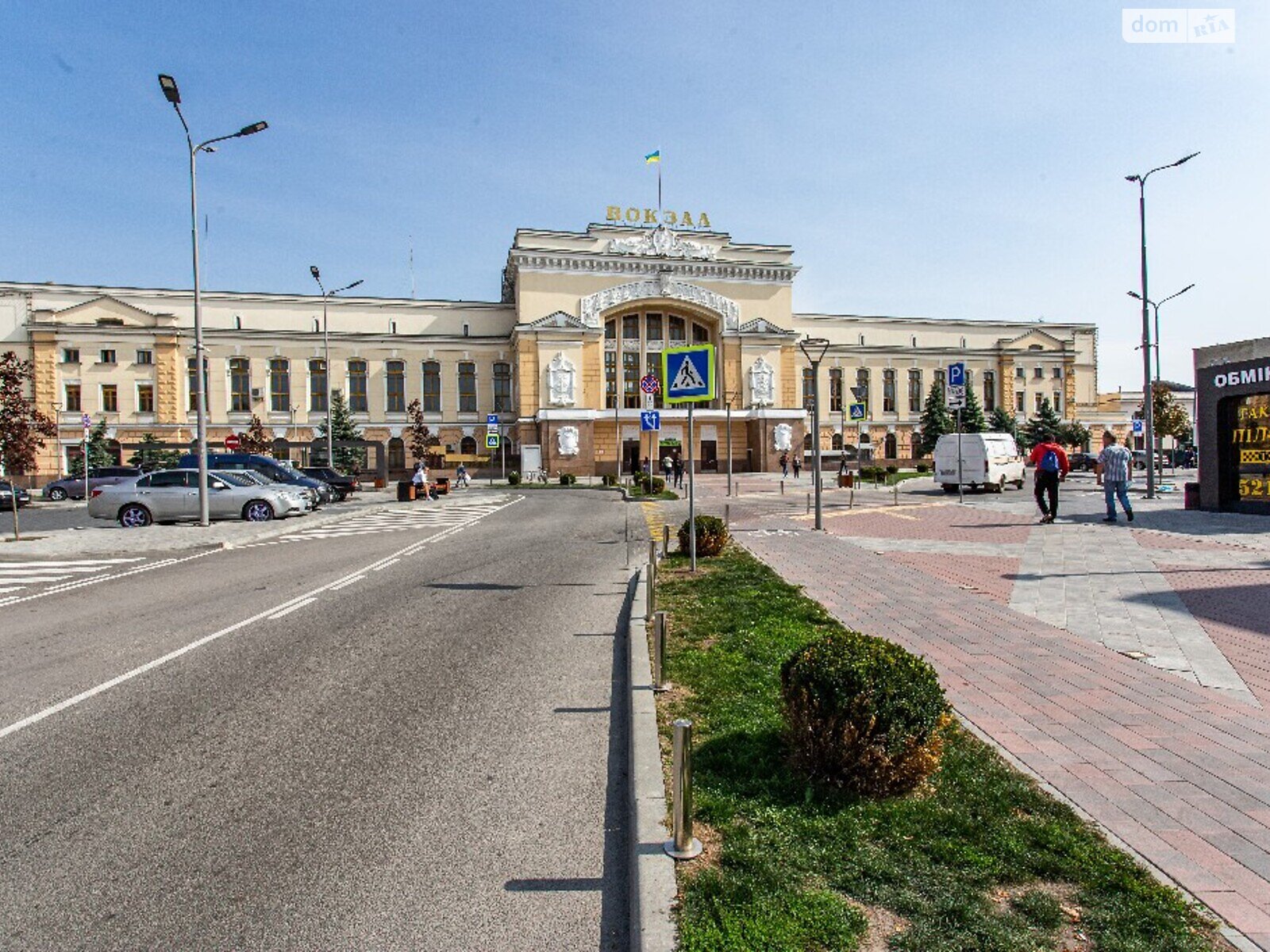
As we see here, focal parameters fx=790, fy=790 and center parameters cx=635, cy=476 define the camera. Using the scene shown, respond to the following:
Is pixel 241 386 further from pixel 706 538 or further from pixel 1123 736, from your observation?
pixel 1123 736

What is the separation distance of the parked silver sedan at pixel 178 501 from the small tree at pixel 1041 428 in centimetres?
6472

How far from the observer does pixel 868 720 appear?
12.5 feet

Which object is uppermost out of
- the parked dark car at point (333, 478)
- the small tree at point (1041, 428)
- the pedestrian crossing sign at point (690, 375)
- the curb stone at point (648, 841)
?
the small tree at point (1041, 428)

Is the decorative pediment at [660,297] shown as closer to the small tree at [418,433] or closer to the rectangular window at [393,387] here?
the small tree at [418,433]

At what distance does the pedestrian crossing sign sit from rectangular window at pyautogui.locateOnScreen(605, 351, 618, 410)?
55.0 metres

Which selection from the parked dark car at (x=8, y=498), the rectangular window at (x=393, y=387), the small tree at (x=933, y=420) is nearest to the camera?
the parked dark car at (x=8, y=498)

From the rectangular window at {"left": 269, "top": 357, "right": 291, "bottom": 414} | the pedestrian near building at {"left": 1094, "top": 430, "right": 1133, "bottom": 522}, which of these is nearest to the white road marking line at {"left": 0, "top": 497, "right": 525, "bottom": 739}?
the pedestrian near building at {"left": 1094, "top": 430, "right": 1133, "bottom": 522}

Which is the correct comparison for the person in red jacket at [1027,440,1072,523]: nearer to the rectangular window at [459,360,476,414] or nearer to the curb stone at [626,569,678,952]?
the curb stone at [626,569,678,952]

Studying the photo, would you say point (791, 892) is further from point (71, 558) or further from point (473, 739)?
point (71, 558)

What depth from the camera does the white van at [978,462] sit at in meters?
30.8

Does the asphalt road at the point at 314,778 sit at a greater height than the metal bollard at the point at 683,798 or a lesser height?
lesser

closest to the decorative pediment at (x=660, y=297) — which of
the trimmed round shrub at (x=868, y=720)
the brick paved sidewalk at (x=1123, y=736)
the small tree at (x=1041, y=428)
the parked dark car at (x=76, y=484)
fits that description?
the small tree at (x=1041, y=428)

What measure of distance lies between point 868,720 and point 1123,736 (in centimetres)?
198

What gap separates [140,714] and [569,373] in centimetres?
5797
